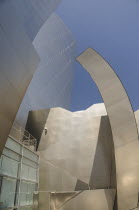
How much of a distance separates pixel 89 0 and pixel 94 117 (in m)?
24.9

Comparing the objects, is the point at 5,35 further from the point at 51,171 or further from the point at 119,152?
the point at 51,171

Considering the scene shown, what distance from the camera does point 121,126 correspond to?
16.1 meters

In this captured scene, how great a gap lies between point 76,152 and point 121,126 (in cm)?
522

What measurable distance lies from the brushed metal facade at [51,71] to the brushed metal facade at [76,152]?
9.61ft

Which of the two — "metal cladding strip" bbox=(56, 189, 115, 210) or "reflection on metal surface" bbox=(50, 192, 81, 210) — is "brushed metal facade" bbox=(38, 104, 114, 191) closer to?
"reflection on metal surface" bbox=(50, 192, 81, 210)

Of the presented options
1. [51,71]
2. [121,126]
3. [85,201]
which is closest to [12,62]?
[85,201]

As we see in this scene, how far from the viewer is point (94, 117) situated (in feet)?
66.7

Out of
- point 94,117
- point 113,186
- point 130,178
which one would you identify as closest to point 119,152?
point 130,178

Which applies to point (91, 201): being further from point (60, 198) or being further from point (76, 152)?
point (76, 152)

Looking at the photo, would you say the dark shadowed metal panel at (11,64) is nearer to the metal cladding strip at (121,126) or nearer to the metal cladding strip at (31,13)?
the metal cladding strip at (31,13)

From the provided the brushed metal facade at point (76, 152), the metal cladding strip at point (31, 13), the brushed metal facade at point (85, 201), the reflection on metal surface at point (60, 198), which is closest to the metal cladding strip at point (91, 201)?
the brushed metal facade at point (85, 201)

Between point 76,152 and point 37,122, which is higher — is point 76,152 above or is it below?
below

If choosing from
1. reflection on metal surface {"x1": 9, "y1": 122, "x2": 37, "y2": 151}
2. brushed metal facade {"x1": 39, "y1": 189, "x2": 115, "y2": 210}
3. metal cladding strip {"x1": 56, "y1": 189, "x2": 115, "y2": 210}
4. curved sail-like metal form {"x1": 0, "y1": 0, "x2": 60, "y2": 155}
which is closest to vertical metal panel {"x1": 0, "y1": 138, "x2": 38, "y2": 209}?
brushed metal facade {"x1": 39, "y1": 189, "x2": 115, "y2": 210}

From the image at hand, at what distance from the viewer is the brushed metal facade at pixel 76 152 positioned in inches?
706
